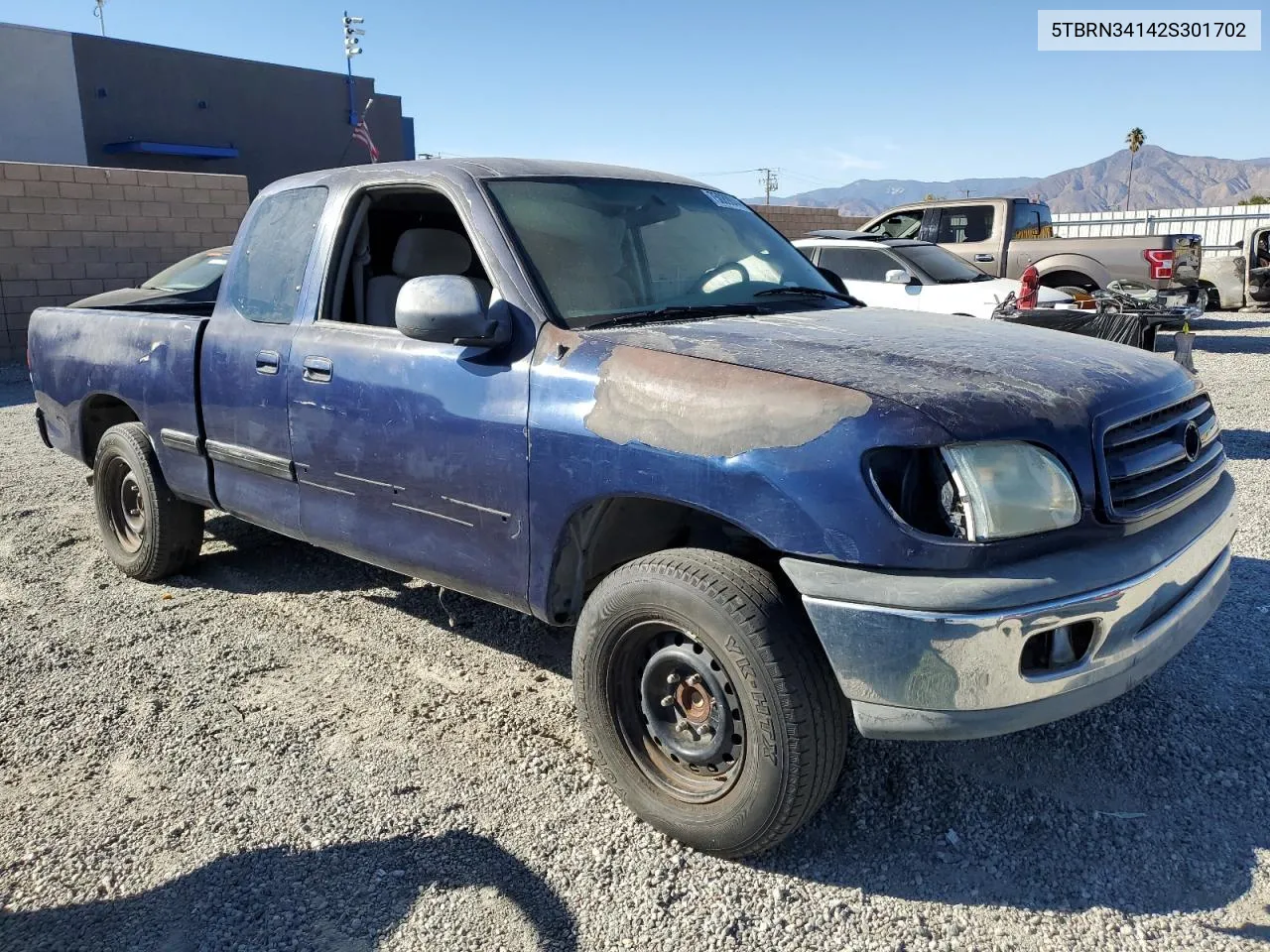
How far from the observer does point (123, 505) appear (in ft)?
16.9

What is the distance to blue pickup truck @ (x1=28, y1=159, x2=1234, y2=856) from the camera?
2320 millimetres

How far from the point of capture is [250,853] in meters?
2.73

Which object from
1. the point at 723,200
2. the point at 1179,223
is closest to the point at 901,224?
the point at 723,200

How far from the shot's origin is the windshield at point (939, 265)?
418 inches

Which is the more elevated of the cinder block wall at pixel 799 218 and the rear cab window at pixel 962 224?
the cinder block wall at pixel 799 218

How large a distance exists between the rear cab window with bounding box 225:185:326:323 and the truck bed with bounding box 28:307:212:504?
310mm

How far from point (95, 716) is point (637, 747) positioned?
6.80ft

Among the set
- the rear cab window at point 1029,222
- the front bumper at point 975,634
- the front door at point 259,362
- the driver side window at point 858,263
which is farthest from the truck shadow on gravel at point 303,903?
the rear cab window at point 1029,222

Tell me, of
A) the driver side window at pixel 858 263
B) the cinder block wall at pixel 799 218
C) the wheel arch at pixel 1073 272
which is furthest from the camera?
the cinder block wall at pixel 799 218

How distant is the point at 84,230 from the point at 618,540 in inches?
542

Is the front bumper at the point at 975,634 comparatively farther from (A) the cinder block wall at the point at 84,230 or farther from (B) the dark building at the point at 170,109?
(B) the dark building at the point at 170,109

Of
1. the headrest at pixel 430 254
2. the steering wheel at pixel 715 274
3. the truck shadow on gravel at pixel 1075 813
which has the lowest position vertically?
the truck shadow on gravel at pixel 1075 813

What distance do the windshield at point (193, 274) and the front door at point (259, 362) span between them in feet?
23.6

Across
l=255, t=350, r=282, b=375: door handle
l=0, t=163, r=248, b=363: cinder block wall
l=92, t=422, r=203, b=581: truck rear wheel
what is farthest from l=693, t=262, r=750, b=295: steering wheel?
l=0, t=163, r=248, b=363: cinder block wall
